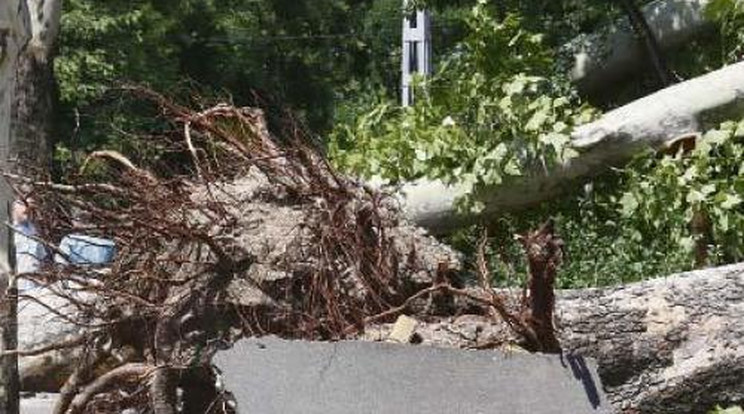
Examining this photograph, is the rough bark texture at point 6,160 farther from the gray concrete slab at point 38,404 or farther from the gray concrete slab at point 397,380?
the gray concrete slab at point 397,380

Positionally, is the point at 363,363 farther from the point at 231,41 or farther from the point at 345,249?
the point at 231,41

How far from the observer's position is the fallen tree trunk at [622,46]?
10.2m

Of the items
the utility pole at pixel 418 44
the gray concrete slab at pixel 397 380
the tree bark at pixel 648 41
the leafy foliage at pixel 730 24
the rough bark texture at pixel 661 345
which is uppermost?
the utility pole at pixel 418 44

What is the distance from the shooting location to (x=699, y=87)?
8352 mm

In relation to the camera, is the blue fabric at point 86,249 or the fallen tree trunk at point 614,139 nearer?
the blue fabric at point 86,249

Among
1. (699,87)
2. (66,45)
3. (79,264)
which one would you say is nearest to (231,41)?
(66,45)

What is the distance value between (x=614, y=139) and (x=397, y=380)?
3183 millimetres

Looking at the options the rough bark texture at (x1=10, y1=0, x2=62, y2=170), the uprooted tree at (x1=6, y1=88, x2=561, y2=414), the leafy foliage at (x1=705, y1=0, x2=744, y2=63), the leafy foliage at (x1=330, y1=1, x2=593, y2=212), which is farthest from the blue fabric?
the leafy foliage at (x1=705, y1=0, x2=744, y2=63)

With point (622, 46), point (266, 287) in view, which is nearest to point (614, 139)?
point (622, 46)

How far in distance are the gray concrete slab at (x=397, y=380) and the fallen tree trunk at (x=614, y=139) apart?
8.95 ft

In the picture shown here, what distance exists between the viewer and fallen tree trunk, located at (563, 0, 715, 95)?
10.2 metres

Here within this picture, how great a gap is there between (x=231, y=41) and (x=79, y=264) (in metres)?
18.7

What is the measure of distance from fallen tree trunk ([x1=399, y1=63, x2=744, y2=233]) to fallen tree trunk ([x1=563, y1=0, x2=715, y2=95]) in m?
1.77

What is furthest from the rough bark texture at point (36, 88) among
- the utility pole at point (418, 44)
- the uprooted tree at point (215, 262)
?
the utility pole at point (418, 44)
